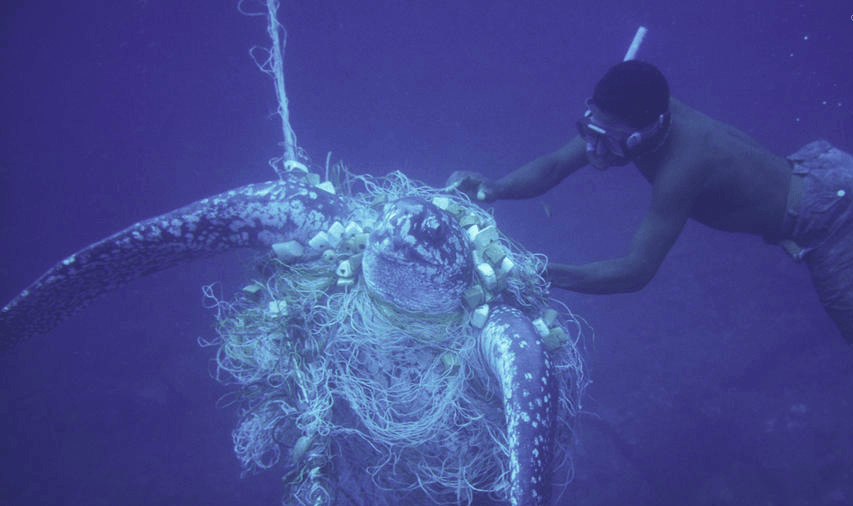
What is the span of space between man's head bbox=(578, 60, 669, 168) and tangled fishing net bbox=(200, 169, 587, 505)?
943mm

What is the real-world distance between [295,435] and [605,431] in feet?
19.9

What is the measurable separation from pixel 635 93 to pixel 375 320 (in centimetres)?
200

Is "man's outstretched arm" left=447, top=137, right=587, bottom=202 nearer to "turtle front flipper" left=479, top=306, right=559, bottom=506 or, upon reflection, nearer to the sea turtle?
the sea turtle

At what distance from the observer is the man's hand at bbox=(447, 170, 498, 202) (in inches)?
133

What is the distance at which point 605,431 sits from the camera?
7520mm

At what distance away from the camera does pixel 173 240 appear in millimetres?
2617

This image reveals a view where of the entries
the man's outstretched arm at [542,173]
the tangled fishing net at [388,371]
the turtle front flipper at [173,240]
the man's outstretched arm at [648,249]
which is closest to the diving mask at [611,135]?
the man's outstretched arm at [648,249]

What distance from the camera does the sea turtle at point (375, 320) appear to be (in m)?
2.23

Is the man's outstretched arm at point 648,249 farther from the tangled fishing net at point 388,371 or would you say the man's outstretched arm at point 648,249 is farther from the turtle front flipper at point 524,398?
the turtle front flipper at point 524,398

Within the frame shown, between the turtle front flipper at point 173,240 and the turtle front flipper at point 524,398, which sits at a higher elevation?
the turtle front flipper at point 173,240

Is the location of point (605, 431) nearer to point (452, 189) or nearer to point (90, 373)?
point (452, 189)

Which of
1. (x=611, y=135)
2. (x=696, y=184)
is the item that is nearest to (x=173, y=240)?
(x=611, y=135)

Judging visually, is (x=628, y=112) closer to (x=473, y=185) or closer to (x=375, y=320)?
(x=473, y=185)

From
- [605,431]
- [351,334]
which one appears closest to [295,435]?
[351,334]
